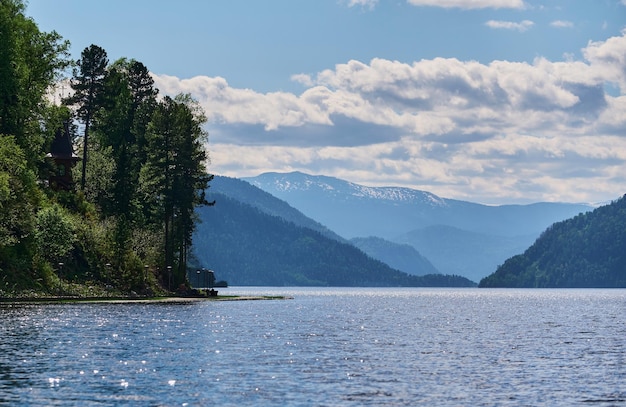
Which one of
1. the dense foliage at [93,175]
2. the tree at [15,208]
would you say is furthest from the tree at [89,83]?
the tree at [15,208]

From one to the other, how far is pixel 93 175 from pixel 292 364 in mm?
98542

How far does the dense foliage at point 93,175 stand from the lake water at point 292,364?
21370 mm

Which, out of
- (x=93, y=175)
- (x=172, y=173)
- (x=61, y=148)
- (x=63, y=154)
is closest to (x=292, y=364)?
(x=172, y=173)

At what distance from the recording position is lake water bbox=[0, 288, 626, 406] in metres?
38.7

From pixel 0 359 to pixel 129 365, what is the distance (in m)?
6.44

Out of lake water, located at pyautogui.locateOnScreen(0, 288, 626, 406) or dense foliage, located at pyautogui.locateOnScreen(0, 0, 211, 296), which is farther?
dense foliage, located at pyautogui.locateOnScreen(0, 0, 211, 296)

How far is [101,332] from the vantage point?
68.3 metres

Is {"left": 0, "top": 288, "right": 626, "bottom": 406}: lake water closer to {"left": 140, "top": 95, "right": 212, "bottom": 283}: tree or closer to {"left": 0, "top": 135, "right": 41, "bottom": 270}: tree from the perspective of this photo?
{"left": 0, "top": 135, "right": 41, "bottom": 270}: tree

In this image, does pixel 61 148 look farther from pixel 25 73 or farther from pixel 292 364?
pixel 292 364

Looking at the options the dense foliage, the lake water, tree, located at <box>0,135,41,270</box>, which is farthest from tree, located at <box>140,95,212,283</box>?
the lake water

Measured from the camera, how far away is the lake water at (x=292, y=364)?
38.7 m

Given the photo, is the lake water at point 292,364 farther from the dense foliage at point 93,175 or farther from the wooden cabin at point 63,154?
the wooden cabin at point 63,154

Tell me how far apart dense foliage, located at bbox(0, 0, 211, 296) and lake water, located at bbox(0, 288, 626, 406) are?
21370mm

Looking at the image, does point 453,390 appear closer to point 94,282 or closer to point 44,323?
point 44,323
